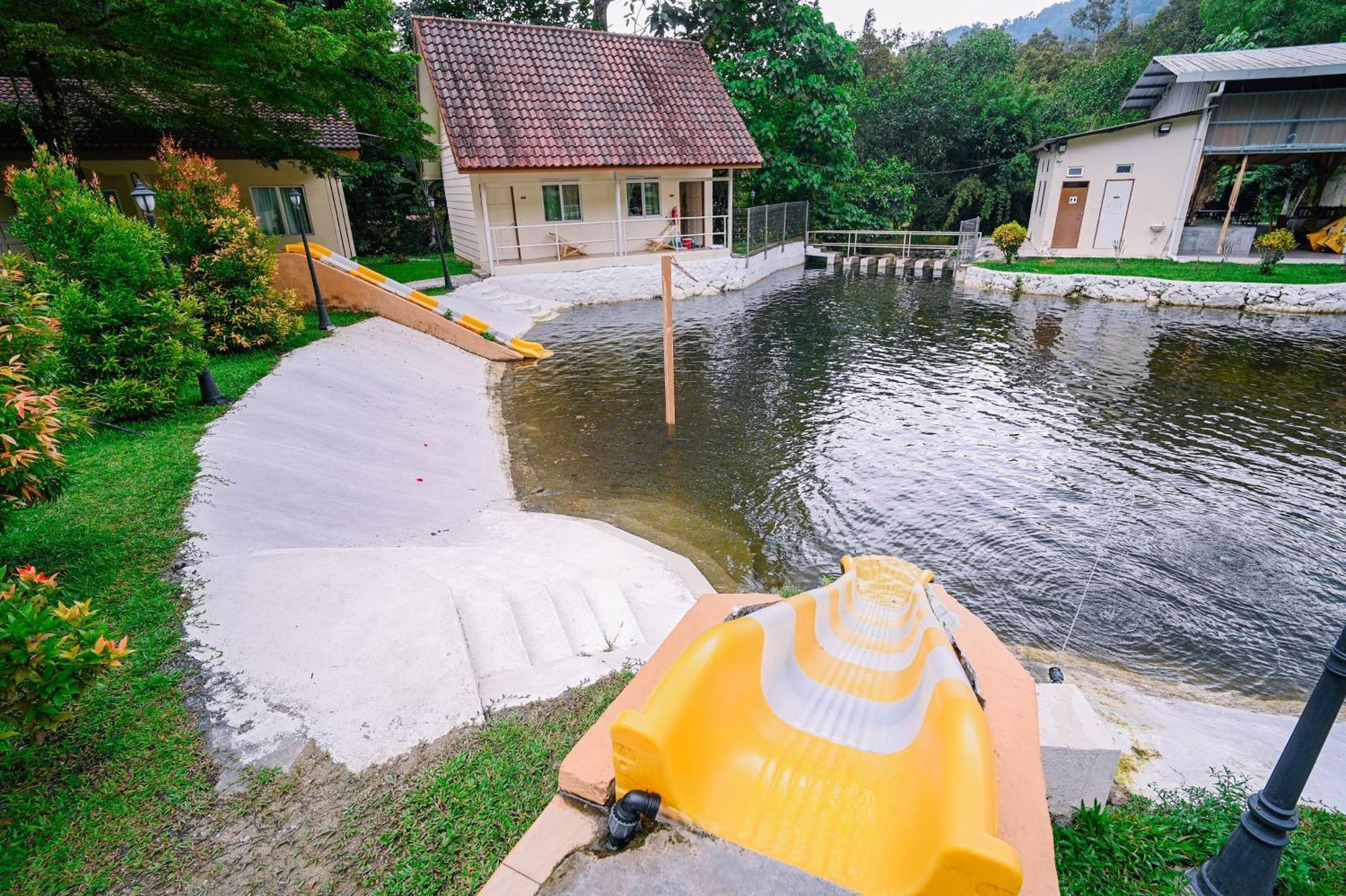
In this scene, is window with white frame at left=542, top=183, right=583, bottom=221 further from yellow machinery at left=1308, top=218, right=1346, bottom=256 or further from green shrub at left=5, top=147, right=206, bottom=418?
yellow machinery at left=1308, top=218, right=1346, bottom=256

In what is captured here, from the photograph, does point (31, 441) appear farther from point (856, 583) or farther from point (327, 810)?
point (856, 583)

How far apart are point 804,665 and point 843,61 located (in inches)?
1020

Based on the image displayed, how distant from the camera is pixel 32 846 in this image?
8.74ft

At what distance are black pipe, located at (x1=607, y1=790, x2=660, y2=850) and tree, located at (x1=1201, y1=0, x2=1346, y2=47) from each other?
119ft

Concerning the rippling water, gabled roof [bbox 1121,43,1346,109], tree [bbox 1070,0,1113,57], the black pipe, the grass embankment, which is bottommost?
the rippling water

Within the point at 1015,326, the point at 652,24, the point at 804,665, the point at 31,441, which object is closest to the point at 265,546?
the point at 31,441

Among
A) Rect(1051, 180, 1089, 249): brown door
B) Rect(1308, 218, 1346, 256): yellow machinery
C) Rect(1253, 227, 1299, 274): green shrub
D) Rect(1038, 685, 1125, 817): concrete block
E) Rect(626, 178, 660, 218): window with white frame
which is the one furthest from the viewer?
Rect(1051, 180, 1089, 249): brown door

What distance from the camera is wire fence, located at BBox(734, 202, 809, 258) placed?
21.1 meters

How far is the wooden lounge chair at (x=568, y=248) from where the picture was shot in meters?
18.8

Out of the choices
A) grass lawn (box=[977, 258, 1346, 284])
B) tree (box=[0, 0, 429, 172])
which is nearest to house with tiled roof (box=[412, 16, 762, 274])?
tree (box=[0, 0, 429, 172])

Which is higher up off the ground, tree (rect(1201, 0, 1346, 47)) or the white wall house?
tree (rect(1201, 0, 1346, 47))

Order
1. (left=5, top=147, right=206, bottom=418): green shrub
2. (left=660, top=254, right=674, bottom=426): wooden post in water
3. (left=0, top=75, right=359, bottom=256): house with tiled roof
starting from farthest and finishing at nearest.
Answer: (left=0, top=75, right=359, bottom=256): house with tiled roof → (left=660, top=254, right=674, bottom=426): wooden post in water → (left=5, top=147, right=206, bottom=418): green shrub

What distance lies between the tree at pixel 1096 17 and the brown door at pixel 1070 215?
190ft

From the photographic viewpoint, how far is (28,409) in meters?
3.46
